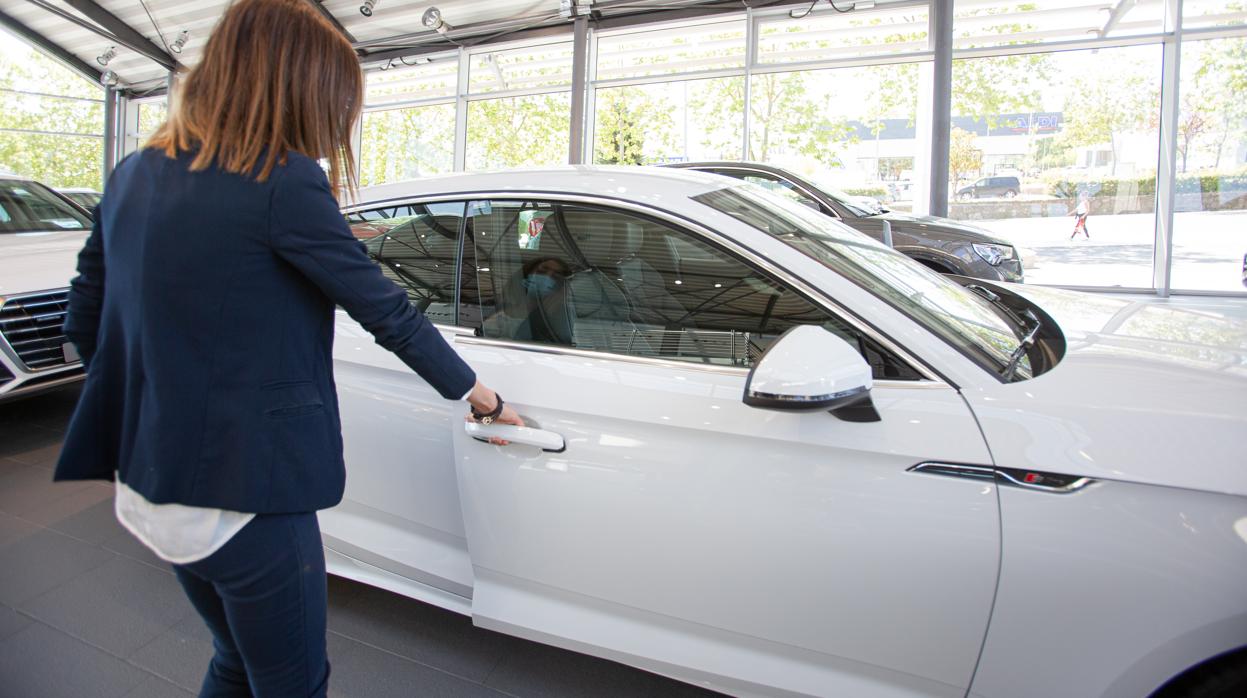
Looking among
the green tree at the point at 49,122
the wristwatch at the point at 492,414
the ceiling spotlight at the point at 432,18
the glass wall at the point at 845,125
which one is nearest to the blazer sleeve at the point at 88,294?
the wristwatch at the point at 492,414

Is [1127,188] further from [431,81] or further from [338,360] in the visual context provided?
[431,81]

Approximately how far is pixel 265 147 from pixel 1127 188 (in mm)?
10160

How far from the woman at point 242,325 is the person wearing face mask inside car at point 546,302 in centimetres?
60

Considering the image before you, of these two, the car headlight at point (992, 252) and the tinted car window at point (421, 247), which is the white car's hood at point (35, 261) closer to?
the tinted car window at point (421, 247)

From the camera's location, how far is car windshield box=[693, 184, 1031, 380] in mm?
1500

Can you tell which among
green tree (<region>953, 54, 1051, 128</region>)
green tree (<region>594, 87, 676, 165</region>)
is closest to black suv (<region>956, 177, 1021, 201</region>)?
green tree (<region>953, 54, 1051, 128</region>)

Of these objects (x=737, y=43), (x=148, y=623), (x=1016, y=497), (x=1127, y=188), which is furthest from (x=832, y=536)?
(x=737, y=43)

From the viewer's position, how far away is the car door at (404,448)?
1781 mm

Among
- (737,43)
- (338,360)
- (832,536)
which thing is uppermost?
(737,43)

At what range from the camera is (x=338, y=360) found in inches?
75.5

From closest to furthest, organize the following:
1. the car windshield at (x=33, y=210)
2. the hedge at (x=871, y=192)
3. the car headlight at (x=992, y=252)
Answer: the car windshield at (x=33, y=210)
the car headlight at (x=992, y=252)
the hedge at (x=871, y=192)

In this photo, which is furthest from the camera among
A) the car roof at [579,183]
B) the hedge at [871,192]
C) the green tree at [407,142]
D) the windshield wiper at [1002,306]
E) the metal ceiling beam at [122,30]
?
the green tree at [407,142]

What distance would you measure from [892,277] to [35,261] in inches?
177

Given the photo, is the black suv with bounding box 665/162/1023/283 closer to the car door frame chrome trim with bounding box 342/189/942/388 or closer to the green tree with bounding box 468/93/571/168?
the car door frame chrome trim with bounding box 342/189/942/388
